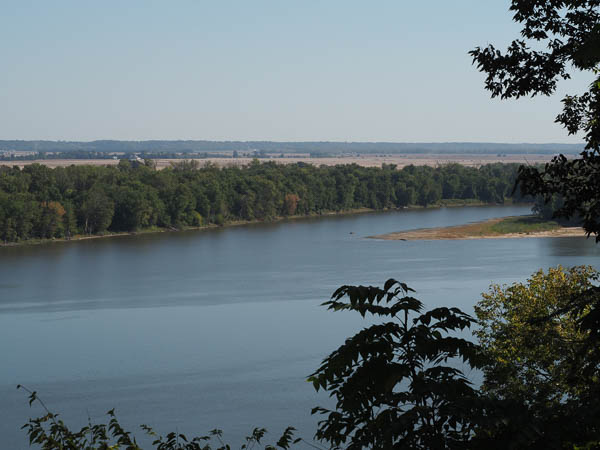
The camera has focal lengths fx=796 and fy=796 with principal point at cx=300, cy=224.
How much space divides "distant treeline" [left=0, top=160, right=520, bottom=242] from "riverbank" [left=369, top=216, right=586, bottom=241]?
720 cm

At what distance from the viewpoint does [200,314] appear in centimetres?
2802

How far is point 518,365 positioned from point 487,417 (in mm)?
8605

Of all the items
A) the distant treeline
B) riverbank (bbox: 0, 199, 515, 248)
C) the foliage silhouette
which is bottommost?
riverbank (bbox: 0, 199, 515, 248)

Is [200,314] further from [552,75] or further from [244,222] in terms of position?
[244,222]

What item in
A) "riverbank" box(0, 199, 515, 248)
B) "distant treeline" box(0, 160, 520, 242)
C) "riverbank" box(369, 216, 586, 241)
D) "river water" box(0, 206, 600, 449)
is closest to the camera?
"river water" box(0, 206, 600, 449)

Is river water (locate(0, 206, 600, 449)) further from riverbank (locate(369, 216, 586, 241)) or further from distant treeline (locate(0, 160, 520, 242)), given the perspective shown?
distant treeline (locate(0, 160, 520, 242))

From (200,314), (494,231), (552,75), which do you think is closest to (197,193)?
(494,231)

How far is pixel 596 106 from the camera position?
21.1 ft

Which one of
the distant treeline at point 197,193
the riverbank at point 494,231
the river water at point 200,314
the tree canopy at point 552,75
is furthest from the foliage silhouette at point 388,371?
the riverbank at point 494,231

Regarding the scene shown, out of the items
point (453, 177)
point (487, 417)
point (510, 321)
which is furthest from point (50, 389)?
point (453, 177)

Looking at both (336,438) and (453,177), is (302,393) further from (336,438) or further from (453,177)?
(453,177)

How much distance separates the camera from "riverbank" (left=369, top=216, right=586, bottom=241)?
5381cm

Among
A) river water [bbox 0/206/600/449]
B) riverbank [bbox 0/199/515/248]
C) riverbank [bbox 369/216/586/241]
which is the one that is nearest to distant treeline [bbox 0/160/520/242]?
riverbank [bbox 0/199/515/248]

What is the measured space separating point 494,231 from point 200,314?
33.0m
